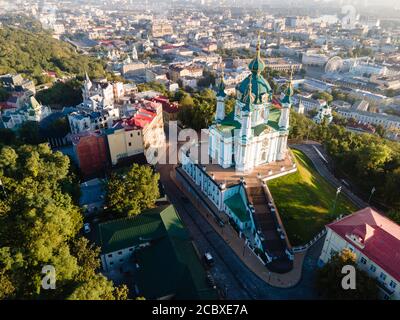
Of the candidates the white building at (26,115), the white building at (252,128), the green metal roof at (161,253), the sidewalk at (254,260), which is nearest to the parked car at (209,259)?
the green metal roof at (161,253)

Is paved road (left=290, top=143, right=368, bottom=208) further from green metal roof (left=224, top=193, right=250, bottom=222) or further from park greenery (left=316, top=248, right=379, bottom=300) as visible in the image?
park greenery (left=316, top=248, right=379, bottom=300)

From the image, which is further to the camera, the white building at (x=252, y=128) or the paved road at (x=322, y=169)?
the paved road at (x=322, y=169)

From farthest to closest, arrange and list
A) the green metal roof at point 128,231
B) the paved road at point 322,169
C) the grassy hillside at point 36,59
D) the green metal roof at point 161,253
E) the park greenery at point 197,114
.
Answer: the grassy hillside at point 36,59
the park greenery at point 197,114
the paved road at point 322,169
the green metal roof at point 128,231
the green metal roof at point 161,253

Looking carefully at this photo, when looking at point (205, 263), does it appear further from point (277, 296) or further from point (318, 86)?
point (318, 86)

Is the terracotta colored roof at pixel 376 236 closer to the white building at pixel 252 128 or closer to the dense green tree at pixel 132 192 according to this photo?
the white building at pixel 252 128

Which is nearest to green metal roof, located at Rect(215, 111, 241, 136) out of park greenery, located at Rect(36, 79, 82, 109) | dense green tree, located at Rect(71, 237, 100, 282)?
dense green tree, located at Rect(71, 237, 100, 282)

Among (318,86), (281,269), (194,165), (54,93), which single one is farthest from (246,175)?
(318,86)

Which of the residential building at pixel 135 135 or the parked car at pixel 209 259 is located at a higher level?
the residential building at pixel 135 135
